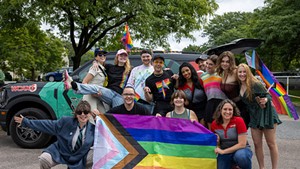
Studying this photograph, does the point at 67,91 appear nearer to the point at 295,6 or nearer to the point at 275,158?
the point at 275,158

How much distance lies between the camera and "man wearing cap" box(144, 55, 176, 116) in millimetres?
4906

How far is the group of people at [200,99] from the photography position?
4.13m

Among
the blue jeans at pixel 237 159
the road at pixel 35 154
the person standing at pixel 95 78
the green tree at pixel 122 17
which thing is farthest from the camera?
the green tree at pixel 122 17

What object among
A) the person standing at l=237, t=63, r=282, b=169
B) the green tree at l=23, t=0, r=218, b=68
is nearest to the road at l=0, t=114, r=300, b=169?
the person standing at l=237, t=63, r=282, b=169

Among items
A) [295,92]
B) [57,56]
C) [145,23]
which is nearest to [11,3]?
[145,23]

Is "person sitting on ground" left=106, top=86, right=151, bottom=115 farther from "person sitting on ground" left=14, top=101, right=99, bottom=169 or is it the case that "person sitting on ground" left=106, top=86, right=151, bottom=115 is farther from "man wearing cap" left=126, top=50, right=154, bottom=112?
"man wearing cap" left=126, top=50, right=154, bottom=112

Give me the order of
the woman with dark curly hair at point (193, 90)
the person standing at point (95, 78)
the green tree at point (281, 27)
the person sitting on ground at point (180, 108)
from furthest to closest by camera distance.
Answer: the green tree at point (281, 27) → the person standing at point (95, 78) → the woman with dark curly hair at point (193, 90) → the person sitting on ground at point (180, 108)

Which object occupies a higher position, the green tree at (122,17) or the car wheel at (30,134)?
the green tree at (122,17)

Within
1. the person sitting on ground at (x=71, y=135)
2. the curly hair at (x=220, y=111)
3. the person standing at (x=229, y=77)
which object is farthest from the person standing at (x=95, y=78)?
the curly hair at (x=220, y=111)

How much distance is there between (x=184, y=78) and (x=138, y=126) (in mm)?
1011

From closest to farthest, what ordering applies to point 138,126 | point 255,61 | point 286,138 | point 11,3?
point 138,126, point 255,61, point 286,138, point 11,3

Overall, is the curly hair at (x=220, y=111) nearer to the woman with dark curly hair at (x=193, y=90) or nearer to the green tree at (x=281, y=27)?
the woman with dark curly hair at (x=193, y=90)

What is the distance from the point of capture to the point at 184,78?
4.77 meters

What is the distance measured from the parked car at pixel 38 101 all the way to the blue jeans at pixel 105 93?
1.24m
